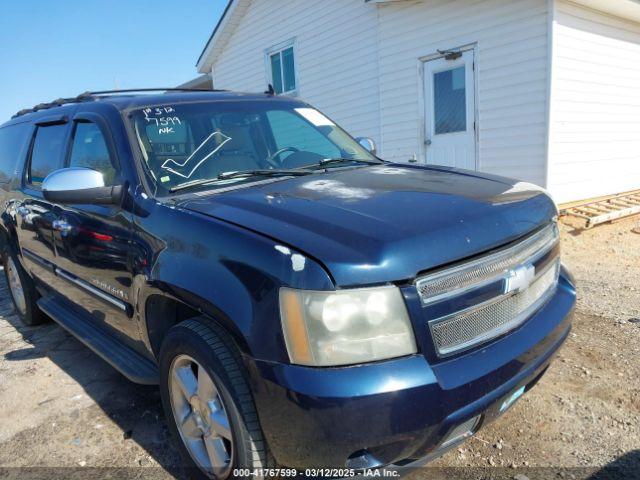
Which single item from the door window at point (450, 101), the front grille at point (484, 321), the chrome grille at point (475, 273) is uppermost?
the door window at point (450, 101)

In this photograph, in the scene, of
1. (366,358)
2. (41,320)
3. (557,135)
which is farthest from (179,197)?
(557,135)

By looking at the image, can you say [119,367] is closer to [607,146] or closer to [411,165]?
[411,165]

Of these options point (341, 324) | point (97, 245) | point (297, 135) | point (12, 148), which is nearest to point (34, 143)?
point (12, 148)

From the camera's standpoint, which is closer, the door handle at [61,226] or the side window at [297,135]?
the door handle at [61,226]

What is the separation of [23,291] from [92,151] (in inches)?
91.9

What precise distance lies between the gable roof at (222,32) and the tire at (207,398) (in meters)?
12.4

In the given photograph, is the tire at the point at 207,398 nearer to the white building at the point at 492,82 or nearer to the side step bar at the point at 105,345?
the side step bar at the point at 105,345

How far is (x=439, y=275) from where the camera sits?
69.0 inches

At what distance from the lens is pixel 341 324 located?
167 cm

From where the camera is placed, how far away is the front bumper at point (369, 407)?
1.61m

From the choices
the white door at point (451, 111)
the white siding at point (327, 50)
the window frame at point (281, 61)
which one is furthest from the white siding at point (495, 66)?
the window frame at point (281, 61)

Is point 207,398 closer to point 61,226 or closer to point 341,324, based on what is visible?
point 341,324

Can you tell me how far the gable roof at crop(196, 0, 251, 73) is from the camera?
1280 cm

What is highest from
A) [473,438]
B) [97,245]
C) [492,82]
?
[492,82]
